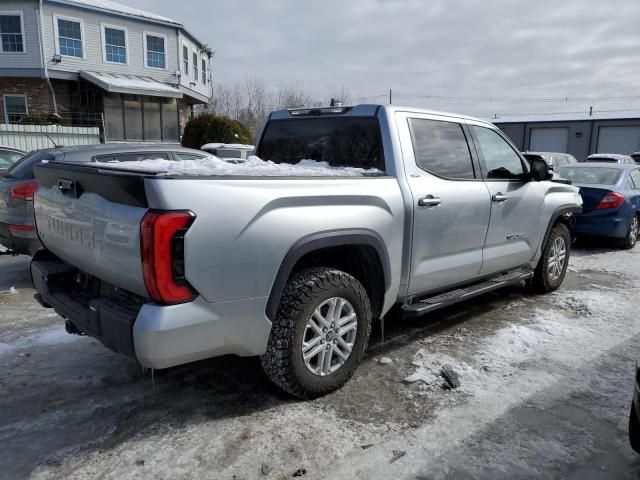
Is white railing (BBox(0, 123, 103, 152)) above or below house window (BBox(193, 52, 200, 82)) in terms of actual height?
below

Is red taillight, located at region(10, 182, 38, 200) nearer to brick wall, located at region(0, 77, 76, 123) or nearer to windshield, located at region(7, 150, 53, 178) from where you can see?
windshield, located at region(7, 150, 53, 178)

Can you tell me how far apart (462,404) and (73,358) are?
117 inches

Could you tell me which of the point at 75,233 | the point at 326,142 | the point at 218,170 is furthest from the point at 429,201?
the point at 75,233

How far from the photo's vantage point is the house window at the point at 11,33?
21.7 metres

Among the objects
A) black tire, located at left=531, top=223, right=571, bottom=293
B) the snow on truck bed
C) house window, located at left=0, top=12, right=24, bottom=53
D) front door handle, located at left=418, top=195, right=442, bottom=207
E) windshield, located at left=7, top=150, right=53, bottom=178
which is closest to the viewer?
the snow on truck bed

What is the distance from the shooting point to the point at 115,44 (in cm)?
2397

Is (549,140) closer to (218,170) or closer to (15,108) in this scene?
(15,108)

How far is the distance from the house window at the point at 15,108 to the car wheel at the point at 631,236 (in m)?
23.4

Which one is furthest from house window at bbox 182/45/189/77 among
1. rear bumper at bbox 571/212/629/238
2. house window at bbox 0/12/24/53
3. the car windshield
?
rear bumper at bbox 571/212/629/238

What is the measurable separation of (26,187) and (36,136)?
14.2 m

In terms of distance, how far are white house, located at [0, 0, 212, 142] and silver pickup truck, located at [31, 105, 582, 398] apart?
68.3 ft

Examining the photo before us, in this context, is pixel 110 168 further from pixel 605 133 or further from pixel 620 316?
pixel 605 133

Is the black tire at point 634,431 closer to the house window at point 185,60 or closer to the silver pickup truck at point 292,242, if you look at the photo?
the silver pickup truck at point 292,242

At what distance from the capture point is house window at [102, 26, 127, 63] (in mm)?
23688
